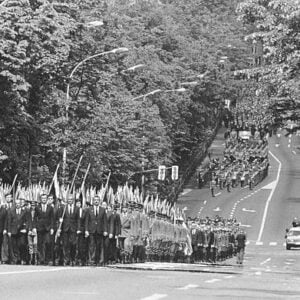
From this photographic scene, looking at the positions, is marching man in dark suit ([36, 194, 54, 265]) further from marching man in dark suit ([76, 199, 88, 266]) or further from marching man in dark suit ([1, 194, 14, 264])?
marching man in dark suit ([76, 199, 88, 266])

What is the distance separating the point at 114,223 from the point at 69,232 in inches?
61.6

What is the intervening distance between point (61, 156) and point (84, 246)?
65.9ft

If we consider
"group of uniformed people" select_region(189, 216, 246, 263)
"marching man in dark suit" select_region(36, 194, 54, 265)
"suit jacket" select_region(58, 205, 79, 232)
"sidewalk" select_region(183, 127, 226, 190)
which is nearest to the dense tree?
"group of uniformed people" select_region(189, 216, 246, 263)

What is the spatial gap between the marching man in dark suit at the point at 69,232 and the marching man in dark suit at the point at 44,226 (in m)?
0.51

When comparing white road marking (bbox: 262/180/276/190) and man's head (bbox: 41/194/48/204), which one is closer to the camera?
man's head (bbox: 41/194/48/204)

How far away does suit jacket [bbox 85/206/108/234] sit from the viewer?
2939 cm

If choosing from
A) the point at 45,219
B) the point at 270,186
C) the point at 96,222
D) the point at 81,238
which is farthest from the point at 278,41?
the point at 270,186

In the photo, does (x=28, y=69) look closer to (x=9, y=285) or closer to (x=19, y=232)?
(x=19, y=232)

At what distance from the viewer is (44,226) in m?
28.3

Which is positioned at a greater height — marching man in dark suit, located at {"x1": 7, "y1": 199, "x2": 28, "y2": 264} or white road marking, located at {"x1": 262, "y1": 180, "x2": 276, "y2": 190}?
white road marking, located at {"x1": 262, "y1": 180, "x2": 276, "y2": 190}

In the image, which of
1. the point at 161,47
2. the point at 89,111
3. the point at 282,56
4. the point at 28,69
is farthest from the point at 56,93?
the point at 161,47

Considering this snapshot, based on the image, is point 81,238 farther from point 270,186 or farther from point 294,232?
point 270,186

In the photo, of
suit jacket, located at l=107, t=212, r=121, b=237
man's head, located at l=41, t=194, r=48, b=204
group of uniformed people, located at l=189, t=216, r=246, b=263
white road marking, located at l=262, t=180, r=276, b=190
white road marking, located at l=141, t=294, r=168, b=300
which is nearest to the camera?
A: white road marking, located at l=141, t=294, r=168, b=300

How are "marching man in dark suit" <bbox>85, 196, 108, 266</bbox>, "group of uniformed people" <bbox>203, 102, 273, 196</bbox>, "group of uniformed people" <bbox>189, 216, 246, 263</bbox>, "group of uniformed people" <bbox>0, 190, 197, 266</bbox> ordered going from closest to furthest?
"group of uniformed people" <bbox>0, 190, 197, 266</bbox> < "marching man in dark suit" <bbox>85, 196, 108, 266</bbox> < "group of uniformed people" <bbox>189, 216, 246, 263</bbox> < "group of uniformed people" <bbox>203, 102, 273, 196</bbox>
